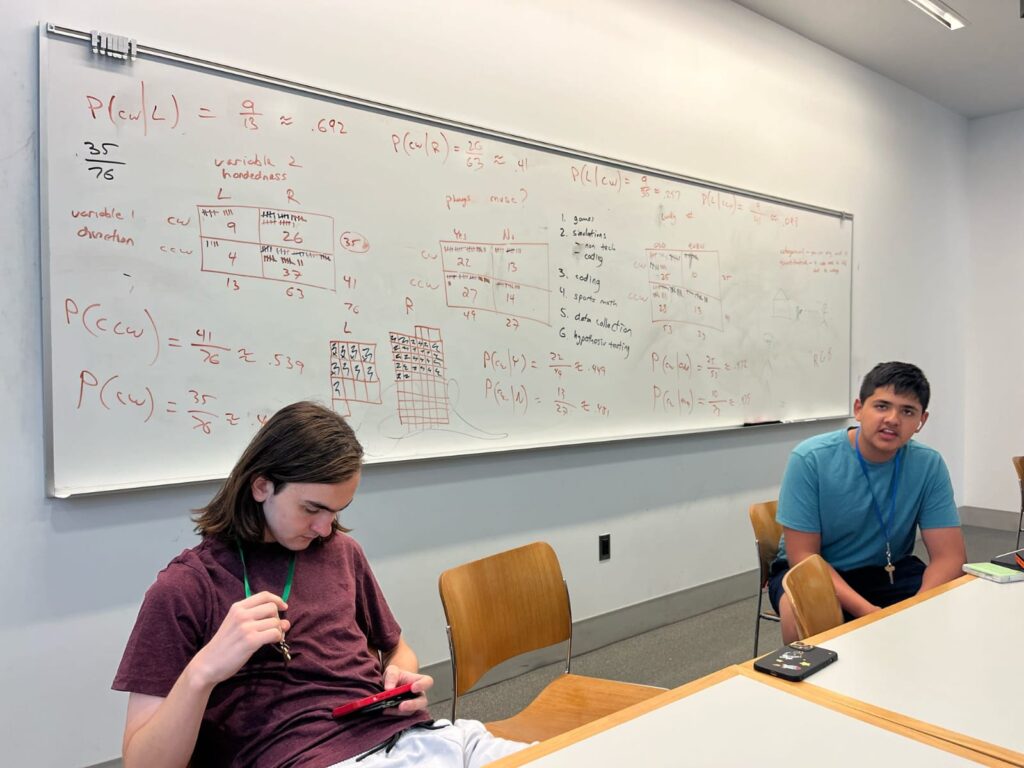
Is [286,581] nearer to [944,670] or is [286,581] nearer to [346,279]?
[944,670]

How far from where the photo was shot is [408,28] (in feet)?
8.04

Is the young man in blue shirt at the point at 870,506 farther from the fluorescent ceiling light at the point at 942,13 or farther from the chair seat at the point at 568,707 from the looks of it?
the fluorescent ceiling light at the point at 942,13

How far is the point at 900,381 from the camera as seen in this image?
80.7 inches

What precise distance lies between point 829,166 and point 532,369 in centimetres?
262

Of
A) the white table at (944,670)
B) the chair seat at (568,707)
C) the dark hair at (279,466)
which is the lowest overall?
the chair seat at (568,707)

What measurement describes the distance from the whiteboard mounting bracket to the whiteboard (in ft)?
0.10

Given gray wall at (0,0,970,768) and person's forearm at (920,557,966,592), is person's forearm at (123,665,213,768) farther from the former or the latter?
person's forearm at (920,557,966,592)

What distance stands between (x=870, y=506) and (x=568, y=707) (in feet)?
3.78

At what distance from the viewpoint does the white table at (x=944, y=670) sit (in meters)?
1.03

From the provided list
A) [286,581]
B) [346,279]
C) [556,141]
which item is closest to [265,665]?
[286,581]

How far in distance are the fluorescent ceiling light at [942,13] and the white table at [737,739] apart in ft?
12.5

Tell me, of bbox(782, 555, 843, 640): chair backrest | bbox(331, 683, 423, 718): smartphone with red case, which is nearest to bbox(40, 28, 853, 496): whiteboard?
bbox(331, 683, 423, 718): smartphone with red case

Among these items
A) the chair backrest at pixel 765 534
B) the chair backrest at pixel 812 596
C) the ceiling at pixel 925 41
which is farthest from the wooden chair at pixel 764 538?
the ceiling at pixel 925 41

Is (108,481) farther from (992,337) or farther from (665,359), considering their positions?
(992,337)
